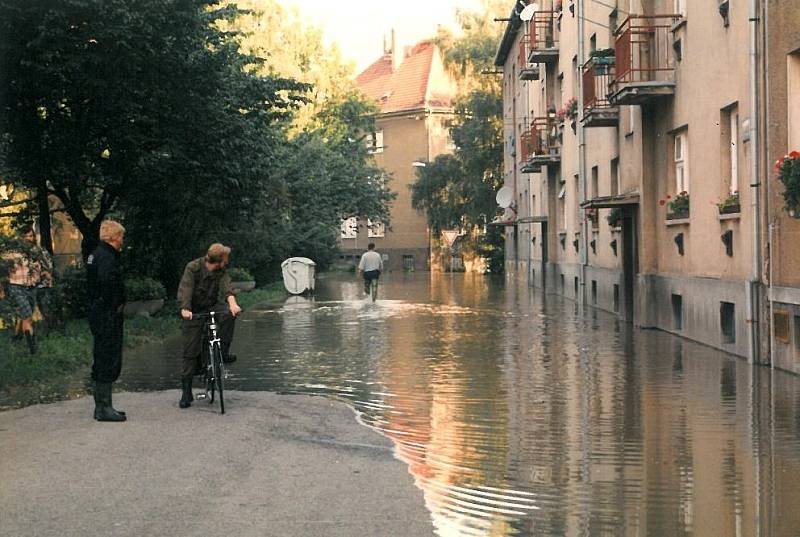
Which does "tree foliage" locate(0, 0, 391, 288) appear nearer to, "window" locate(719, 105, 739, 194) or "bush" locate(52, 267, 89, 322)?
"bush" locate(52, 267, 89, 322)

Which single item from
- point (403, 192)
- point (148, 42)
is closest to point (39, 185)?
point (148, 42)

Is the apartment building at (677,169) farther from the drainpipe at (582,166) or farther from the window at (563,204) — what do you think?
the window at (563,204)

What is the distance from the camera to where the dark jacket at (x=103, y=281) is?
1004cm

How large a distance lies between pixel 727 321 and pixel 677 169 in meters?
4.40

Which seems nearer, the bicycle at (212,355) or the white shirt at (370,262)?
the bicycle at (212,355)

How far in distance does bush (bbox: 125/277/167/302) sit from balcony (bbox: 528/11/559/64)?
16.3 metres

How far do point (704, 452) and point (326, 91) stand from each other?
54.4 metres

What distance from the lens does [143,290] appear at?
25781 millimetres

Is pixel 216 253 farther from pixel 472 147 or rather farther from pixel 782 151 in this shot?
pixel 472 147

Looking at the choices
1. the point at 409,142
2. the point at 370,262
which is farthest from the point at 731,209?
the point at 409,142

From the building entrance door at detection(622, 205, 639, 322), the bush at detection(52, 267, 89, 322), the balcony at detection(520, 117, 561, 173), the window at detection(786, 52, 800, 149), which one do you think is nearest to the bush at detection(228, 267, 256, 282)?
the balcony at detection(520, 117, 561, 173)

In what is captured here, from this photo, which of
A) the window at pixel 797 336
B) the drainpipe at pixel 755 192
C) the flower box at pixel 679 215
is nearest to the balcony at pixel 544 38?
the flower box at pixel 679 215

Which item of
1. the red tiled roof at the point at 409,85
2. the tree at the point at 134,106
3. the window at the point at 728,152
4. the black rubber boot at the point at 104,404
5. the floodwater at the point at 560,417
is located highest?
the red tiled roof at the point at 409,85

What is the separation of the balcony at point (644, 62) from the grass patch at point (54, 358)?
9312 millimetres
